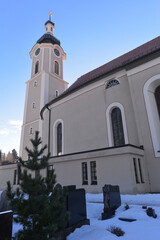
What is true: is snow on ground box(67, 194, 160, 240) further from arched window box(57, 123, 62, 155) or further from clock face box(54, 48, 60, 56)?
clock face box(54, 48, 60, 56)

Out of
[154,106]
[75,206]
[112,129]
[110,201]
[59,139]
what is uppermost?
[154,106]

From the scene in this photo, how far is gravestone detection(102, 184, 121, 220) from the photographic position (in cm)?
558

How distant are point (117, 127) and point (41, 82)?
1667 cm

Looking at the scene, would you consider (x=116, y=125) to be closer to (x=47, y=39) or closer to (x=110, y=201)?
(x=110, y=201)

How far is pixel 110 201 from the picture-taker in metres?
5.99

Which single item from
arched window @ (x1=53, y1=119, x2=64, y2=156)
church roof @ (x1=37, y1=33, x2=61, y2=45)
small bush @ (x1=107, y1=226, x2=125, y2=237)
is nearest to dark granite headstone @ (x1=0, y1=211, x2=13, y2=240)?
small bush @ (x1=107, y1=226, x2=125, y2=237)

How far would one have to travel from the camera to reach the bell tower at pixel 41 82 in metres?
23.5

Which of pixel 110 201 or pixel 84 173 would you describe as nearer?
pixel 110 201

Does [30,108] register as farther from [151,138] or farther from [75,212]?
[75,212]

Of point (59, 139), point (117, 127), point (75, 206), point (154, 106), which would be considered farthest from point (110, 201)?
point (59, 139)

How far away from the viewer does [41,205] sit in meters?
2.93

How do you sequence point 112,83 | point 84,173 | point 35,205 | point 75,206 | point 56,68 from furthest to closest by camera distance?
1. point 56,68
2. point 112,83
3. point 84,173
4. point 75,206
5. point 35,205

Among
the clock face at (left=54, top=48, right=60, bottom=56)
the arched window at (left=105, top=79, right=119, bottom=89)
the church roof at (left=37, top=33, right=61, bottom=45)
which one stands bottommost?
the arched window at (left=105, top=79, right=119, bottom=89)

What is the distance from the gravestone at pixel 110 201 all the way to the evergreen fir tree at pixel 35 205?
3024mm
